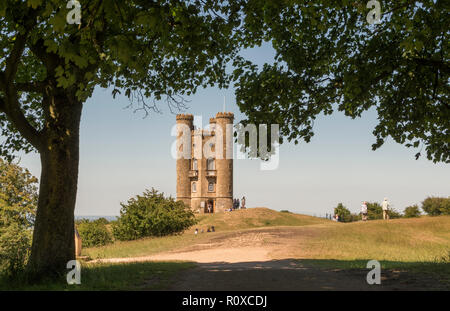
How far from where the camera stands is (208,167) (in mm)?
65438

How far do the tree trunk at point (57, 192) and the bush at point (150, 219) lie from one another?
22.8 m

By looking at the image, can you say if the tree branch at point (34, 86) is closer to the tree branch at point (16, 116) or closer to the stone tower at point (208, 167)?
the tree branch at point (16, 116)

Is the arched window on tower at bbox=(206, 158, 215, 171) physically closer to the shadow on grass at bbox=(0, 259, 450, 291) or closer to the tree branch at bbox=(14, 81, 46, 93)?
the shadow on grass at bbox=(0, 259, 450, 291)

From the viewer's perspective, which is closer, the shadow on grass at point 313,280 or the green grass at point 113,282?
the green grass at point 113,282

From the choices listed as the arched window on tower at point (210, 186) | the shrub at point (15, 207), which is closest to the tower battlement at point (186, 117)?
the arched window on tower at point (210, 186)

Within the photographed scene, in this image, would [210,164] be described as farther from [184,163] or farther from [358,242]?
[358,242]

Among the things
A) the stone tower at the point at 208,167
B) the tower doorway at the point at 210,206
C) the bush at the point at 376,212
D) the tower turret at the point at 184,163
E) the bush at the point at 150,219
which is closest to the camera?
the bush at the point at 150,219

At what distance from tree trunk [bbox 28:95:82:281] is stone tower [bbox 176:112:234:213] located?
52.7m

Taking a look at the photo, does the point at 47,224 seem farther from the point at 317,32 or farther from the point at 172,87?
the point at 317,32

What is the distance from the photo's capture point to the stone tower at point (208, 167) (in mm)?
63094

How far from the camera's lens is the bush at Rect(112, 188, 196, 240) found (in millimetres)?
32938

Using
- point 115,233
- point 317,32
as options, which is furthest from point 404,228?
point 115,233

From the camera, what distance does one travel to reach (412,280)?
31.8ft

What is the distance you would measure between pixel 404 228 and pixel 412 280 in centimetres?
1914
